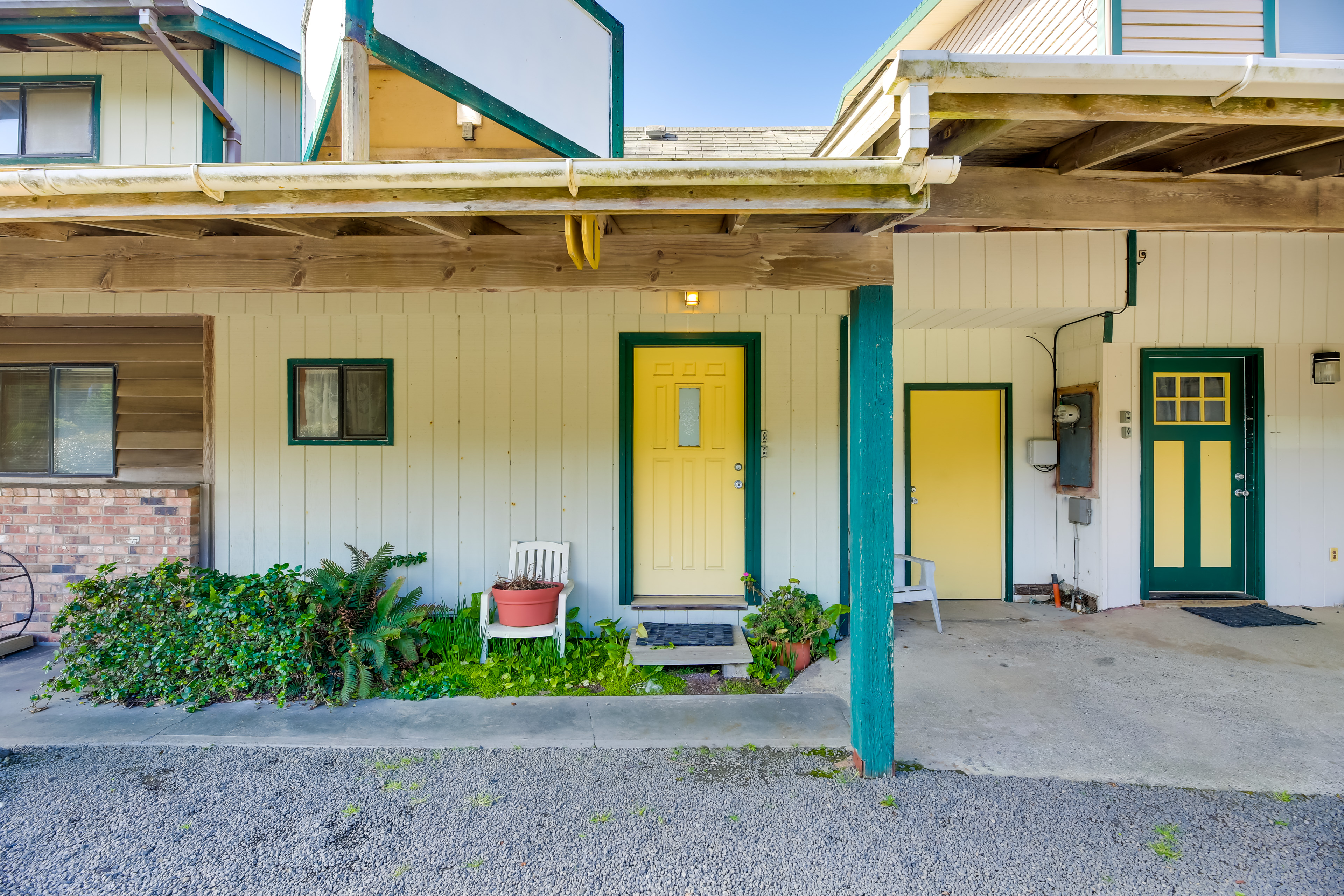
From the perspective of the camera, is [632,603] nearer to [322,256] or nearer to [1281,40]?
[322,256]

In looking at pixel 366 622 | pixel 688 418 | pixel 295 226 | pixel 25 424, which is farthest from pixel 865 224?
pixel 25 424

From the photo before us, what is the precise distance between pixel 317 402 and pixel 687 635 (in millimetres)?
2991

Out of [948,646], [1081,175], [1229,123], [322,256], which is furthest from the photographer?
[948,646]

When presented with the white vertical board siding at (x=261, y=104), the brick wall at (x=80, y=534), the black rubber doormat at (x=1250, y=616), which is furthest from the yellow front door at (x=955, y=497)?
the white vertical board siding at (x=261, y=104)

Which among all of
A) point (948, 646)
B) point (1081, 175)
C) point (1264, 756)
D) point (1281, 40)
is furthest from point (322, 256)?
point (1281, 40)

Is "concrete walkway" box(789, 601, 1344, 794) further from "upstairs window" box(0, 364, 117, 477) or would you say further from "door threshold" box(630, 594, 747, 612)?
"upstairs window" box(0, 364, 117, 477)

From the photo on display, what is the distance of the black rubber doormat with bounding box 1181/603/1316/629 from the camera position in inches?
171

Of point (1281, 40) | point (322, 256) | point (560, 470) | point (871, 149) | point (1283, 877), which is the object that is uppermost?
point (1281, 40)

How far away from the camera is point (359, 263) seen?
8.71ft

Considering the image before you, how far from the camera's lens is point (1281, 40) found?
533 cm

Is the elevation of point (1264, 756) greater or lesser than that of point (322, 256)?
lesser

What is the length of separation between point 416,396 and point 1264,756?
16.0 feet

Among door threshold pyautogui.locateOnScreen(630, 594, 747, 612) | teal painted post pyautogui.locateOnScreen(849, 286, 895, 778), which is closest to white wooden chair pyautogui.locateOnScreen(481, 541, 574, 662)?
door threshold pyautogui.locateOnScreen(630, 594, 747, 612)

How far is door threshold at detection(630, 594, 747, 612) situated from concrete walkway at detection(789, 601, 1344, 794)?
74 centimetres
